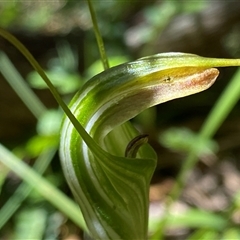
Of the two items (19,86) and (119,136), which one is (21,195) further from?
(119,136)

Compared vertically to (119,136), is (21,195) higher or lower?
higher

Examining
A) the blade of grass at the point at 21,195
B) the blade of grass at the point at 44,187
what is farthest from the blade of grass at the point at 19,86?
the blade of grass at the point at 44,187

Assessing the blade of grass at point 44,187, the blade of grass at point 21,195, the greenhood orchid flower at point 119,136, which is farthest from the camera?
the blade of grass at point 21,195

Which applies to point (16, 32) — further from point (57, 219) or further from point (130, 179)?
point (130, 179)

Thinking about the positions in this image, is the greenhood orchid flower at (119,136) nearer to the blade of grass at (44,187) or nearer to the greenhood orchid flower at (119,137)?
the greenhood orchid flower at (119,137)

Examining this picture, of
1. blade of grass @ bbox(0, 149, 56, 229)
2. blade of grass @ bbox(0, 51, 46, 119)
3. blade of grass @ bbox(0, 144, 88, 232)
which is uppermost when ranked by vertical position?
blade of grass @ bbox(0, 51, 46, 119)

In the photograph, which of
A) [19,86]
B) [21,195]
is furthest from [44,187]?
[19,86]

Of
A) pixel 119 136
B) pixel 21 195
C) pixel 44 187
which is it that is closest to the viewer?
pixel 119 136

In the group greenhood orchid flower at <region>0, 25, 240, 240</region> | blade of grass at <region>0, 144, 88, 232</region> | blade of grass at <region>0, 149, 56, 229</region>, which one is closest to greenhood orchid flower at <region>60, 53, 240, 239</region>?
greenhood orchid flower at <region>0, 25, 240, 240</region>

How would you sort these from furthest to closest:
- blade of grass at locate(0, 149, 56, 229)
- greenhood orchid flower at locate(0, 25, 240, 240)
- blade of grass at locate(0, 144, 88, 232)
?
blade of grass at locate(0, 149, 56, 229) < blade of grass at locate(0, 144, 88, 232) < greenhood orchid flower at locate(0, 25, 240, 240)

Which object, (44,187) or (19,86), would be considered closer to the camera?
(44,187)

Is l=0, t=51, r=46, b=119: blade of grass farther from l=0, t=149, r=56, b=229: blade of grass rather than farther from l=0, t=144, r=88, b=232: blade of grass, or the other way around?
l=0, t=144, r=88, b=232: blade of grass
